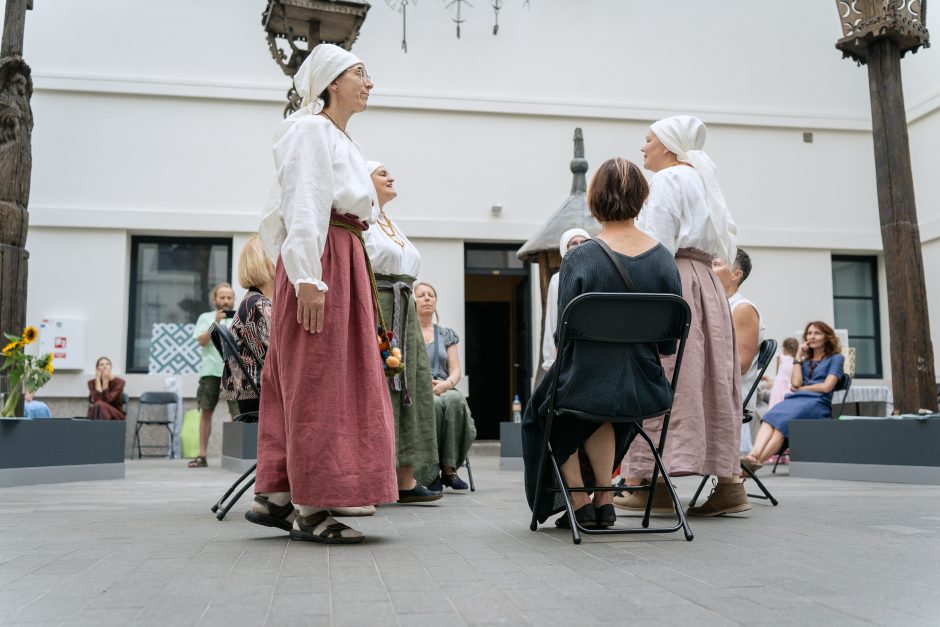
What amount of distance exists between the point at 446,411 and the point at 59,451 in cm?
326

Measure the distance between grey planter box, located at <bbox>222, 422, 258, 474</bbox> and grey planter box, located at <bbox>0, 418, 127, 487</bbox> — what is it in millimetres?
906

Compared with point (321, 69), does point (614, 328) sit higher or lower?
lower

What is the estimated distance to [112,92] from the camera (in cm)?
1221

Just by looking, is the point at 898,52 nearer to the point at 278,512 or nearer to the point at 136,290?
the point at 278,512

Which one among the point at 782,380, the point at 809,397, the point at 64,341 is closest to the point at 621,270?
the point at 809,397

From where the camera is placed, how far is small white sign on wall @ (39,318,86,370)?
11703 mm

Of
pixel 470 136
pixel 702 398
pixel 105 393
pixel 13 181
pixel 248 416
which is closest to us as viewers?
pixel 702 398

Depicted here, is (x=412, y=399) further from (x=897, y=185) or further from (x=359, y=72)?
(x=897, y=185)

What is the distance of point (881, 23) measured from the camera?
7.94 metres

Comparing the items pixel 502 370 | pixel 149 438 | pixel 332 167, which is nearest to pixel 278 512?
pixel 332 167

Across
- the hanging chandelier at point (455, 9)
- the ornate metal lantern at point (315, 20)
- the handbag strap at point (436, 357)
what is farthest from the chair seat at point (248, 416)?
the hanging chandelier at point (455, 9)

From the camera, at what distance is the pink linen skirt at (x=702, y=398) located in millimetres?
3936

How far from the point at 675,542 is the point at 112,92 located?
1093 centimetres

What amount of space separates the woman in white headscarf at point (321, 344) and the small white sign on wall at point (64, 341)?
9241 millimetres
